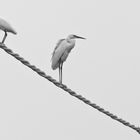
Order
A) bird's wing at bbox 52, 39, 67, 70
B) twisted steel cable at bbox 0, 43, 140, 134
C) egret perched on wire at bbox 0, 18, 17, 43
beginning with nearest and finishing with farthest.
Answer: twisted steel cable at bbox 0, 43, 140, 134 < egret perched on wire at bbox 0, 18, 17, 43 < bird's wing at bbox 52, 39, 67, 70

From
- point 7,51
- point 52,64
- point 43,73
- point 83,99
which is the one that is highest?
point 7,51

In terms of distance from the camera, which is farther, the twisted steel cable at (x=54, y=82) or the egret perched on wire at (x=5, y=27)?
the egret perched on wire at (x=5, y=27)

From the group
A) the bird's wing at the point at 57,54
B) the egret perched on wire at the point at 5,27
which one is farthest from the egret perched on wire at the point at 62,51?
the egret perched on wire at the point at 5,27

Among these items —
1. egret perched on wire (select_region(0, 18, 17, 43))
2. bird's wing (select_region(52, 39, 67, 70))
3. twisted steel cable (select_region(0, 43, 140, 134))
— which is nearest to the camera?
twisted steel cable (select_region(0, 43, 140, 134))

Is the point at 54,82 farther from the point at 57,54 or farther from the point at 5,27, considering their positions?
the point at 57,54

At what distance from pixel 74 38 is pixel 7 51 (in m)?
7.52

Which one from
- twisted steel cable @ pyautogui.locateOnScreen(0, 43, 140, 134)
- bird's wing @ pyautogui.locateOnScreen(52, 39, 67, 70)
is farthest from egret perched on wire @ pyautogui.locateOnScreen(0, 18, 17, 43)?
bird's wing @ pyautogui.locateOnScreen(52, 39, 67, 70)

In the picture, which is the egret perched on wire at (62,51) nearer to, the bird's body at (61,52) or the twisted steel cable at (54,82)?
the bird's body at (61,52)

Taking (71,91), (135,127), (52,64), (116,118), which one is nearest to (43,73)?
(71,91)

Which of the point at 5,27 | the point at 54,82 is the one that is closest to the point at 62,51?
the point at 5,27

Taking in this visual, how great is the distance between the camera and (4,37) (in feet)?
23.1

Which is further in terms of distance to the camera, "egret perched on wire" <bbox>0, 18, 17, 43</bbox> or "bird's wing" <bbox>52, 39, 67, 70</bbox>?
"bird's wing" <bbox>52, 39, 67, 70</bbox>

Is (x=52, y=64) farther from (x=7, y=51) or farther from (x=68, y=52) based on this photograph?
(x=7, y=51)

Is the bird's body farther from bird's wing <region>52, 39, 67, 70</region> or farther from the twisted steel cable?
the twisted steel cable
